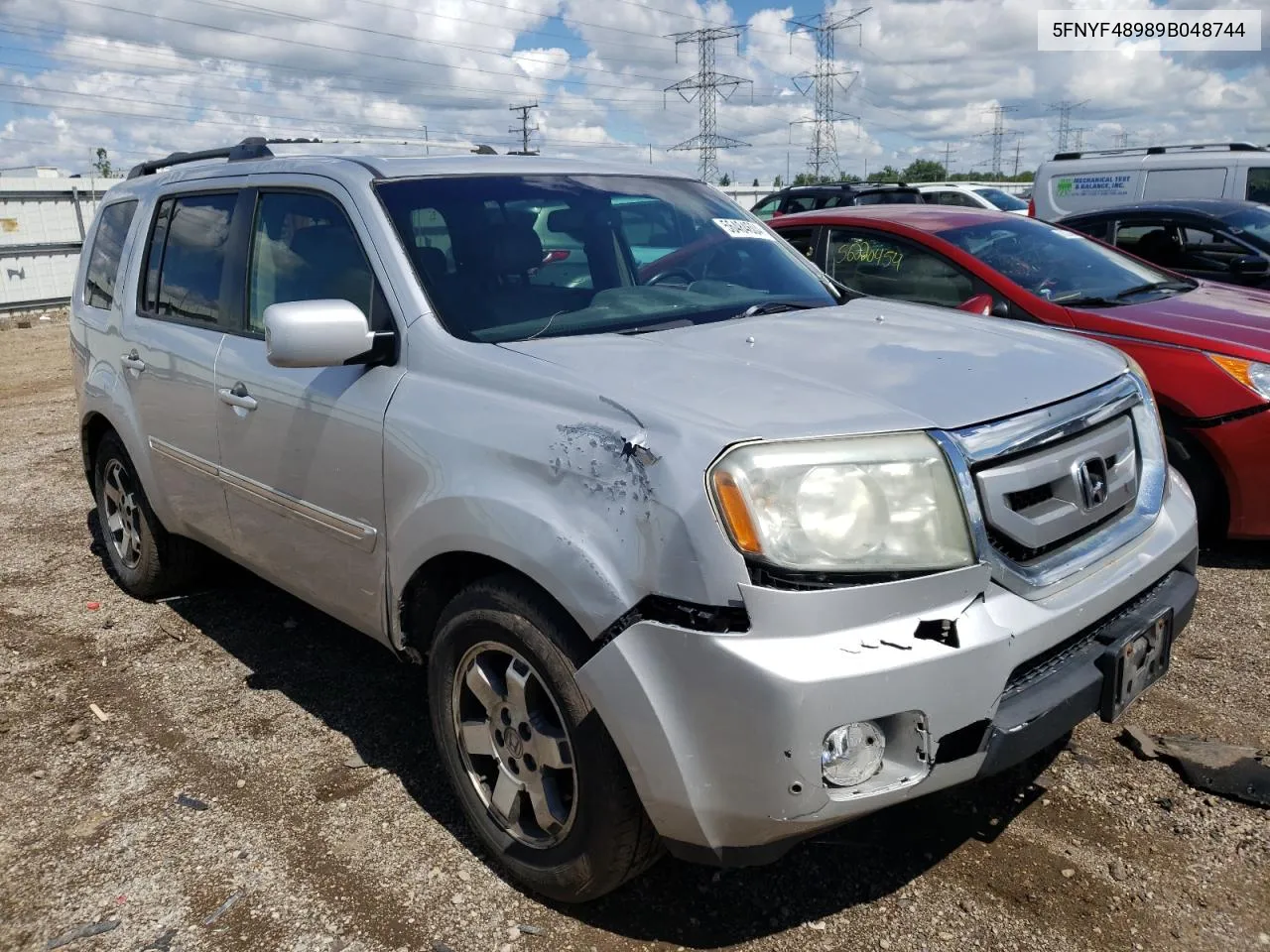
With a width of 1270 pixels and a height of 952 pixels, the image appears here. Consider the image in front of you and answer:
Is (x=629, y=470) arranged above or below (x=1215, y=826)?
above

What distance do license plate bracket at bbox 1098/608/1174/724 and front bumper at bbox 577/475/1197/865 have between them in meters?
0.16

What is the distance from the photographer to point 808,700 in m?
2.04

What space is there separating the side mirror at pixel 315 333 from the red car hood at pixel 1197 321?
12.4ft

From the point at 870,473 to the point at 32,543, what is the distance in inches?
212

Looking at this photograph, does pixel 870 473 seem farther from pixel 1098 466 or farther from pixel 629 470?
pixel 1098 466

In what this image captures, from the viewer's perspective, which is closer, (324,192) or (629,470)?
(629,470)

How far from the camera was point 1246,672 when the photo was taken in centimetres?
385

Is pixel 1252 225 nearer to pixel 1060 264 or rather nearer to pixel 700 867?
pixel 1060 264

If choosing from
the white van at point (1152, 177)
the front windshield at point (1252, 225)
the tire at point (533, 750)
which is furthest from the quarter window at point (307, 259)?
the white van at point (1152, 177)

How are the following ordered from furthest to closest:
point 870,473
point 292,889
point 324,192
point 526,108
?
point 526,108, point 324,192, point 292,889, point 870,473

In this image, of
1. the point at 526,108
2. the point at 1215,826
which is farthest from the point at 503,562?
the point at 526,108

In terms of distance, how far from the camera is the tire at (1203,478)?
15.7ft

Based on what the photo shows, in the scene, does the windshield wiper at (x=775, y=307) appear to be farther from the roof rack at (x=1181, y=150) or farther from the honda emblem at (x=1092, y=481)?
the roof rack at (x=1181, y=150)

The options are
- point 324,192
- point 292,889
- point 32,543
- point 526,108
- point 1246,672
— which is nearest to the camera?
point 292,889
